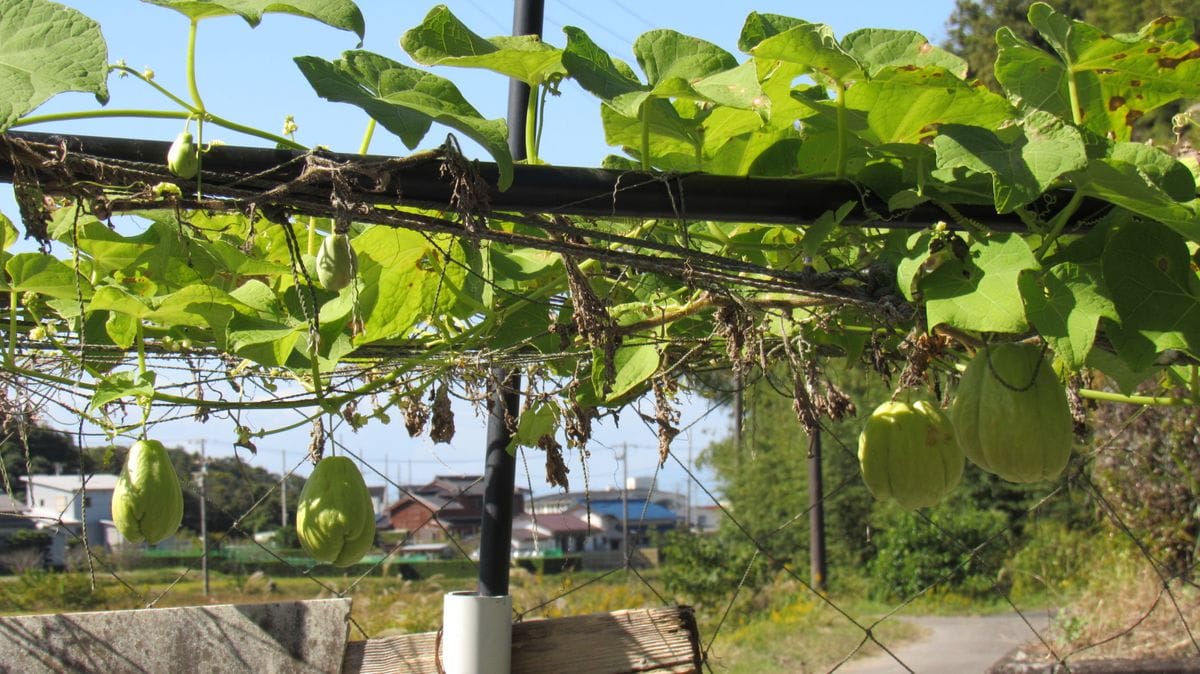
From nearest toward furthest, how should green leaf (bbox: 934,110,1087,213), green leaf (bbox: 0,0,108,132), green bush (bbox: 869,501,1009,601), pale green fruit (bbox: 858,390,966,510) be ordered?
1. green leaf (bbox: 0,0,108,132)
2. green leaf (bbox: 934,110,1087,213)
3. pale green fruit (bbox: 858,390,966,510)
4. green bush (bbox: 869,501,1009,601)

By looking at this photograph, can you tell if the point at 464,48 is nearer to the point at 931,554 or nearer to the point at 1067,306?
the point at 1067,306

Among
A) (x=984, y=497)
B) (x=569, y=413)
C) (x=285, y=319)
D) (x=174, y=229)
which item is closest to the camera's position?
(x=174, y=229)

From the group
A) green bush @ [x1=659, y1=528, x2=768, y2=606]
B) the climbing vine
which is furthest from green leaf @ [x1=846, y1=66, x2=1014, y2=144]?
green bush @ [x1=659, y1=528, x2=768, y2=606]

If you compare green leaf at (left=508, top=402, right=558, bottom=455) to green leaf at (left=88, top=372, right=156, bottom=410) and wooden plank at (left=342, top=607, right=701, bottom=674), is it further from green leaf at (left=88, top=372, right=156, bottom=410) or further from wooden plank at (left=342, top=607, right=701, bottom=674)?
green leaf at (left=88, top=372, right=156, bottom=410)

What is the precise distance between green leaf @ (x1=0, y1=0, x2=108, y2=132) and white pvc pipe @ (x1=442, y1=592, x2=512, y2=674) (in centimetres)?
72

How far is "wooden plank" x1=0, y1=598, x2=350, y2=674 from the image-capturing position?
3.69 ft

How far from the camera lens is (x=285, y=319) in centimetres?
113

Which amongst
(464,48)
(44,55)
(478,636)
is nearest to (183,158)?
(44,55)

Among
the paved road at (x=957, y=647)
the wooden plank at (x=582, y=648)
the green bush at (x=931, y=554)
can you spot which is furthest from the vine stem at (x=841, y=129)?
the green bush at (x=931, y=554)

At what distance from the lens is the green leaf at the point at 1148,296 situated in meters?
0.76

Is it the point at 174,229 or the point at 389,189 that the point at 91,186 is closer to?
the point at 389,189

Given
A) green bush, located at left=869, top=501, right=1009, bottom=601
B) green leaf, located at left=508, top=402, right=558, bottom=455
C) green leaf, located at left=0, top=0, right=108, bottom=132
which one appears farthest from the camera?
green bush, located at left=869, top=501, right=1009, bottom=601

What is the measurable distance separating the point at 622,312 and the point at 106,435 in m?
0.58

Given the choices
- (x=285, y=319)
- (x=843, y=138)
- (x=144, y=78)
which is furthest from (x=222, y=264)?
(x=843, y=138)
